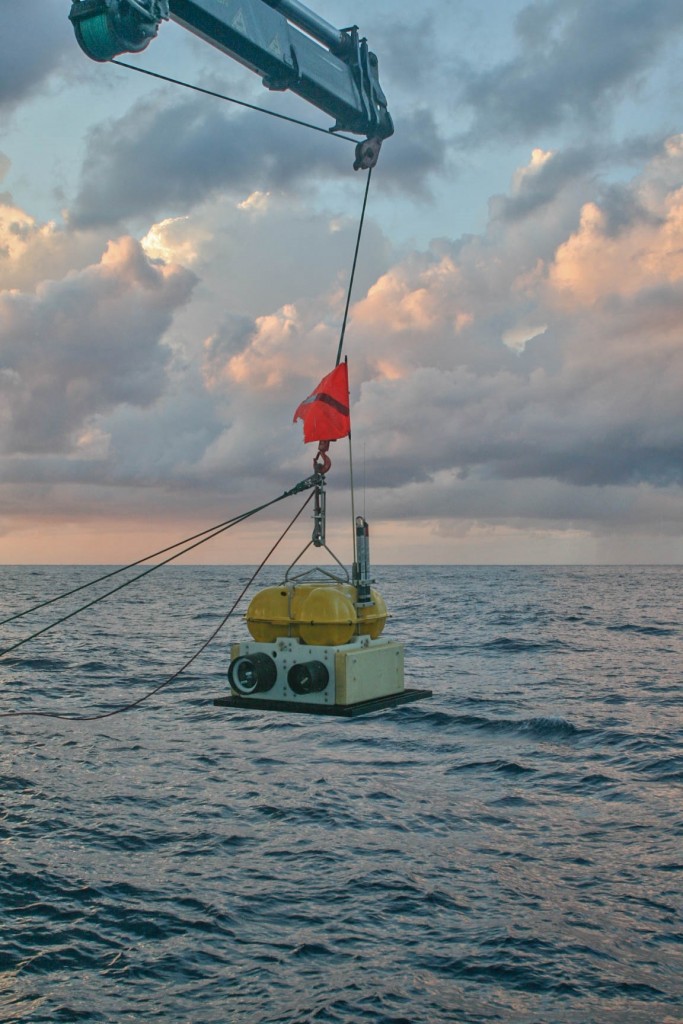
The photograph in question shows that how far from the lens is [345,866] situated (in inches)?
587

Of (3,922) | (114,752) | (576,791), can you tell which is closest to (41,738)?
(114,752)

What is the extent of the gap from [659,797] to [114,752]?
538 inches

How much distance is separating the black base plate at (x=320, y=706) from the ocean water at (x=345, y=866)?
4.21 metres

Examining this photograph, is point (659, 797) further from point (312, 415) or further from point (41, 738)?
point (41, 738)

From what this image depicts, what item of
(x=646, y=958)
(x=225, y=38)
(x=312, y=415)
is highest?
(x=225, y=38)

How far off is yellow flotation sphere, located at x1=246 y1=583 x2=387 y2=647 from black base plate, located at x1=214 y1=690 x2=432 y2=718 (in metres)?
0.62

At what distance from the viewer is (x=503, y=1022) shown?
10.2m

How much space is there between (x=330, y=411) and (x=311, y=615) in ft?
6.71

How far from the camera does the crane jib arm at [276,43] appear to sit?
27.3ft

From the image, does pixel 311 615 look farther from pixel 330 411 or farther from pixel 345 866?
pixel 345 866

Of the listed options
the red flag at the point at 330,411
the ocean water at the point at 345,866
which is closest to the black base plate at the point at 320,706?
the red flag at the point at 330,411

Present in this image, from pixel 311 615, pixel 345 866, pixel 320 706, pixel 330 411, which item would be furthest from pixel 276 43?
pixel 345 866

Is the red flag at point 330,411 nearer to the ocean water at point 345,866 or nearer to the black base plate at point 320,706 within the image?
the black base plate at point 320,706

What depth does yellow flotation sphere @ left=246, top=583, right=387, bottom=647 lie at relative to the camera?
340 inches
